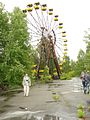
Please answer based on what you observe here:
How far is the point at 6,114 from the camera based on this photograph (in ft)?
53.9

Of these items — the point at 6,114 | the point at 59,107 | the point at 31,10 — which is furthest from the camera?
the point at 31,10

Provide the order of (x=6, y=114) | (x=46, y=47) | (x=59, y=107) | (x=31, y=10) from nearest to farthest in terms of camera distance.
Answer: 1. (x=6, y=114)
2. (x=59, y=107)
3. (x=31, y=10)
4. (x=46, y=47)

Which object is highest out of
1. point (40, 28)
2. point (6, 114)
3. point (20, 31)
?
point (40, 28)

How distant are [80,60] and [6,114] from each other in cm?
10730

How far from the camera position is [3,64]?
99.9ft

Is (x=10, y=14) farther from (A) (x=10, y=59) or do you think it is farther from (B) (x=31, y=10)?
(B) (x=31, y=10)

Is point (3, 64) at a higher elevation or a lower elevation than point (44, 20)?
lower

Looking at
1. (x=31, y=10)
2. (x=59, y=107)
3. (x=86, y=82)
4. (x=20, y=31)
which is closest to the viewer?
(x=59, y=107)

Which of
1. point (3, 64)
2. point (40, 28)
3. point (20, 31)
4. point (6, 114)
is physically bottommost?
point (6, 114)

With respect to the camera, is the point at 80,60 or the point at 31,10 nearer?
the point at 31,10

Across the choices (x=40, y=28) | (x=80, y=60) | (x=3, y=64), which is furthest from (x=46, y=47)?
(x=80, y=60)

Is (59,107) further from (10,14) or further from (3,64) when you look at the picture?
(10,14)

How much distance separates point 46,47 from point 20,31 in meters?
25.3

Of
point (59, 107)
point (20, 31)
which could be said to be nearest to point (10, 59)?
point (20, 31)
